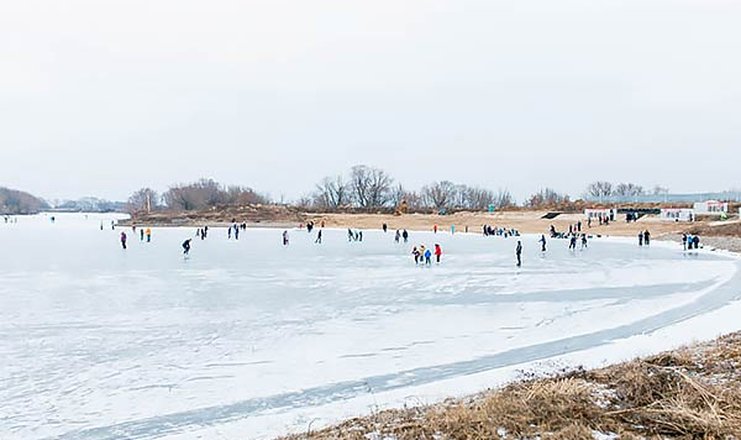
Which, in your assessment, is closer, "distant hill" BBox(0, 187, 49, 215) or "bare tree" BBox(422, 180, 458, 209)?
"bare tree" BBox(422, 180, 458, 209)

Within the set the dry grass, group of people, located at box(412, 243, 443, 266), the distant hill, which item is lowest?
group of people, located at box(412, 243, 443, 266)

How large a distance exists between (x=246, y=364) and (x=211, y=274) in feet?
39.3

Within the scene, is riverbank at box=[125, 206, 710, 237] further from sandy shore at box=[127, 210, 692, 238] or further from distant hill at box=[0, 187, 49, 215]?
distant hill at box=[0, 187, 49, 215]

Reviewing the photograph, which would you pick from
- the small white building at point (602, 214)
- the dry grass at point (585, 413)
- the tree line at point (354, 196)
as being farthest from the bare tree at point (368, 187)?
the dry grass at point (585, 413)

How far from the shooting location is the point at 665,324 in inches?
426

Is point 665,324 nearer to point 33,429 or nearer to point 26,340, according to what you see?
point 33,429

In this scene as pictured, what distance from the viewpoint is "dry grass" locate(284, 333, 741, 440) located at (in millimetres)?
4273

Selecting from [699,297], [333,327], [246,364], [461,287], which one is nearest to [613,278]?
[699,297]

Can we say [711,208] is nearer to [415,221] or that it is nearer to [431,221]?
[431,221]

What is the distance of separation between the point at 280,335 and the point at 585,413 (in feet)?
20.0

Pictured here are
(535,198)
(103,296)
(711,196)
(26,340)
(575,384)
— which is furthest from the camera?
(535,198)

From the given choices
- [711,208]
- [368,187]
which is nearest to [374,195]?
[368,187]

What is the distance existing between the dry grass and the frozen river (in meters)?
1.16

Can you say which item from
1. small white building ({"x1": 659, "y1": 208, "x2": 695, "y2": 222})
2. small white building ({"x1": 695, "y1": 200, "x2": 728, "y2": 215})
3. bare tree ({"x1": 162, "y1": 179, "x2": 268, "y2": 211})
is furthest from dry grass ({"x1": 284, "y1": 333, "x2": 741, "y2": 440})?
bare tree ({"x1": 162, "y1": 179, "x2": 268, "y2": 211})
